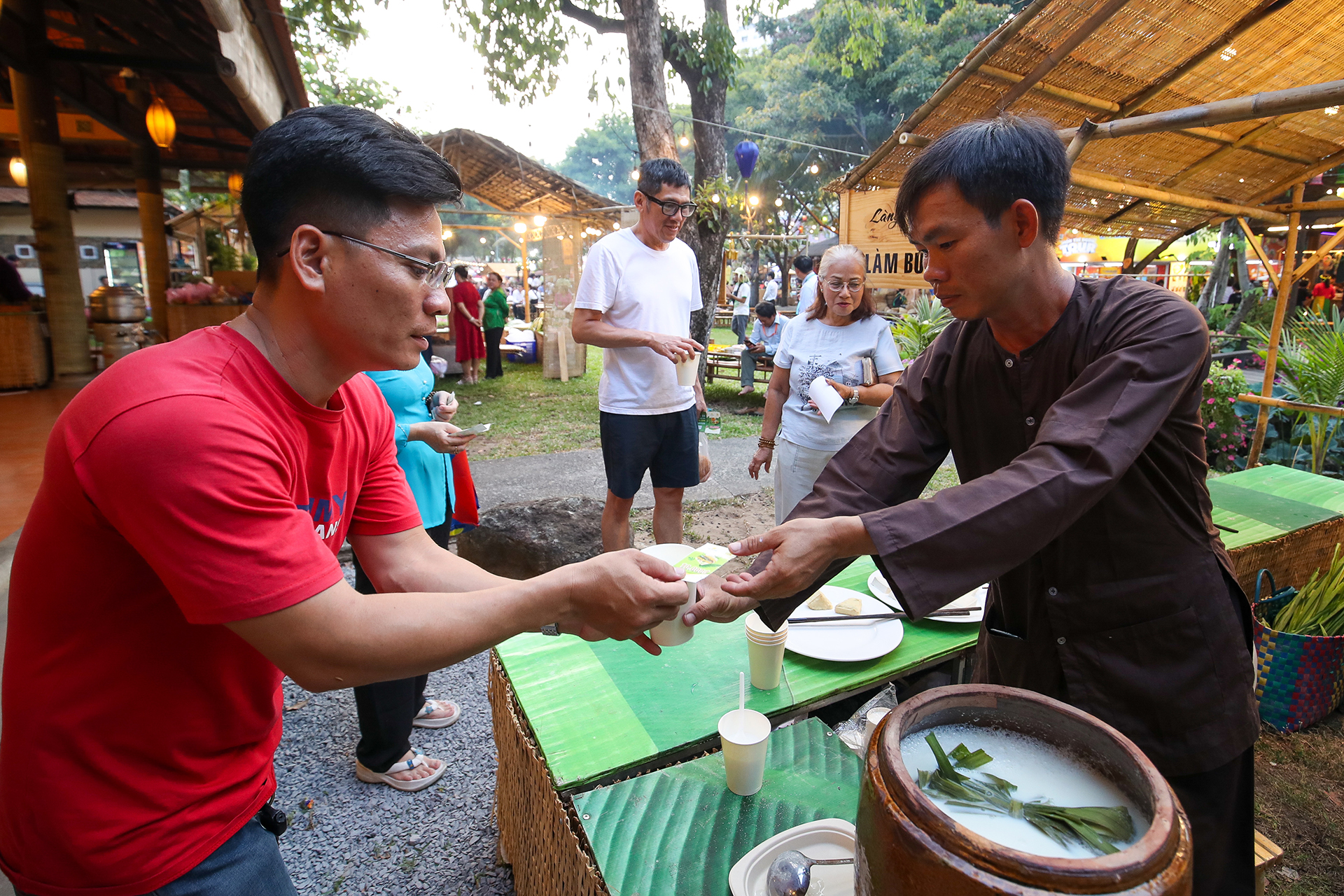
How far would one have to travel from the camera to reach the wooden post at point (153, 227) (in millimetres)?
9141

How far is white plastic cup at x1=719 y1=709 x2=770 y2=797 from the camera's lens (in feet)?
5.10

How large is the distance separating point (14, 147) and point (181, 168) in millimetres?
1949

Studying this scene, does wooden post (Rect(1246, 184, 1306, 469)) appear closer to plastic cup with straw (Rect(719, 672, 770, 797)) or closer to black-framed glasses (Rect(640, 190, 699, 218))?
black-framed glasses (Rect(640, 190, 699, 218))

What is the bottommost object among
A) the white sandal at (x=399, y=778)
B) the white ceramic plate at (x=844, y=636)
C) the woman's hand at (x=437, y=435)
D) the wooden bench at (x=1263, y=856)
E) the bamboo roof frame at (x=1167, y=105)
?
the white sandal at (x=399, y=778)

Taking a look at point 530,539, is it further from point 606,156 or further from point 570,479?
point 606,156

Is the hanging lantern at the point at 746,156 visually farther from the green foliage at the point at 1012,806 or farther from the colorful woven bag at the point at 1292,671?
the green foliage at the point at 1012,806

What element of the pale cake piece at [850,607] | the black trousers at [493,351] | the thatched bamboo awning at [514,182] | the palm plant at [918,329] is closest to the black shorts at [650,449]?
the pale cake piece at [850,607]

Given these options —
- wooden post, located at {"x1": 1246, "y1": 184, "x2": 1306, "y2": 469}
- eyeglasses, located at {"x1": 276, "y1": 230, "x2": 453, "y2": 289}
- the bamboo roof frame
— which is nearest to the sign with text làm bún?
the bamboo roof frame

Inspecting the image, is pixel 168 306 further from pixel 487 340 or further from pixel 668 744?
pixel 668 744

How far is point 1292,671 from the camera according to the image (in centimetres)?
327

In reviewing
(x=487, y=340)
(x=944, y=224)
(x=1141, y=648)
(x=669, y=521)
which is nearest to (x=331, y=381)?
(x=944, y=224)

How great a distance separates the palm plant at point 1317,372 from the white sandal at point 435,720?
648cm

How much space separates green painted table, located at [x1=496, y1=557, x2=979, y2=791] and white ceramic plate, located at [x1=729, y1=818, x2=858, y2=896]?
1.32 feet

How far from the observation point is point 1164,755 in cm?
150
